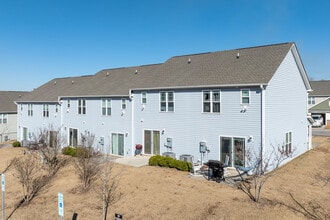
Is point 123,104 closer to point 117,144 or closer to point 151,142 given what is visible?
point 117,144

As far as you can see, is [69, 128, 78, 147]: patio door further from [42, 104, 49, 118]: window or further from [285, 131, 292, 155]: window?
[285, 131, 292, 155]: window

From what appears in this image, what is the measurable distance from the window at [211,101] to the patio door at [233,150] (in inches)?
81.9

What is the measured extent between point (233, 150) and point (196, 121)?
335 centimetres

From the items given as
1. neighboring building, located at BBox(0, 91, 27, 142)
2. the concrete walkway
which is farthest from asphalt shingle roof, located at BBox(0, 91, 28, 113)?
the concrete walkway

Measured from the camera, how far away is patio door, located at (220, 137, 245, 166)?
1777 centimetres

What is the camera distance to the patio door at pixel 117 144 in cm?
2466

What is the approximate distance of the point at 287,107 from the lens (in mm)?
20234

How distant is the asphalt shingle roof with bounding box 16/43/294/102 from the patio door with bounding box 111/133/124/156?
3.70 meters

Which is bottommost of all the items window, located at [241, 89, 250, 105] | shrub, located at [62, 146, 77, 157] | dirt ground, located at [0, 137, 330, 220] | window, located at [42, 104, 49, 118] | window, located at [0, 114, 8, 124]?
dirt ground, located at [0, 137, 330, 220]

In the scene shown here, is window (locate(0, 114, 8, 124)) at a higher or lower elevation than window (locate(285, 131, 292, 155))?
higher

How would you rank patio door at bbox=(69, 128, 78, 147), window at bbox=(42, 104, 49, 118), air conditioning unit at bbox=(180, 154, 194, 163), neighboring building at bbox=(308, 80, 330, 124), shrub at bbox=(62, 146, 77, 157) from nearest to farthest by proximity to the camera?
air conditioning unit at bbox=(180, 154, 194, 163) → shrub at bbox=(62, 146, 77, 157) → patio door at bbox=(69, 128, 78, 147) → window at bbox=(42, 104, 49, 118) → neighboring building at bbox=(308, 80, 330, 124)

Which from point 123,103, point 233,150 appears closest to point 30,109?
point 123,103

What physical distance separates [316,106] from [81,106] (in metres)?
40.3

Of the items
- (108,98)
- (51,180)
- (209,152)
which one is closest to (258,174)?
(209,152)
